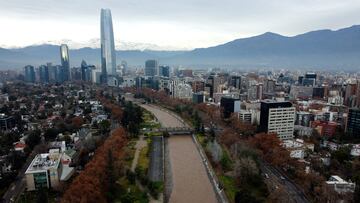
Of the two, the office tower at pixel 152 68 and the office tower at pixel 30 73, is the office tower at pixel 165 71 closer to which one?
the office tower at pixel 152 68

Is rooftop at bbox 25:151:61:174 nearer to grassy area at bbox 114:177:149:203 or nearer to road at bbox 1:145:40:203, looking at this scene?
road at bbox 1:145:40:203

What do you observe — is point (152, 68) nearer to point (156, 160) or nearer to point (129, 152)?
point (129, 152)

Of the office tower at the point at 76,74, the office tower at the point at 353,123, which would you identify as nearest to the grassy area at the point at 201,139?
the office tower at the point at 353,123

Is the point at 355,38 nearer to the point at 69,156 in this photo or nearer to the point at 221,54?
the point at 221,54

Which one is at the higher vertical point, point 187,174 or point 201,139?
point 201,139

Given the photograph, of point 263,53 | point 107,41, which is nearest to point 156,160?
point 107,41

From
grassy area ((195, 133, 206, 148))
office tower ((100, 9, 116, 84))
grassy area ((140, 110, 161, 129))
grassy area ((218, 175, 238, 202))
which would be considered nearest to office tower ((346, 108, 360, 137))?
grassy area ((195, 133, 206, 148))
